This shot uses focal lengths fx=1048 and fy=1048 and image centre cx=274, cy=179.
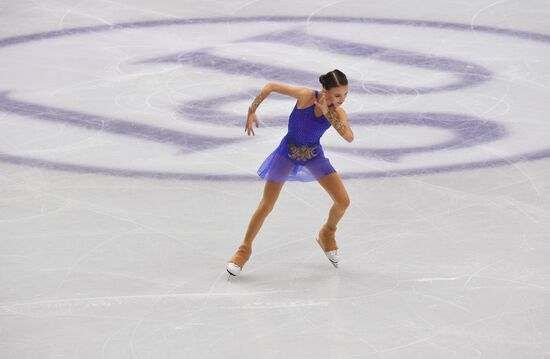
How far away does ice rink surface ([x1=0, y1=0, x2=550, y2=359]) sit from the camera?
5.52m

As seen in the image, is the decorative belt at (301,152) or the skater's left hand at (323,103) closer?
the skater's left hand at (323,103)

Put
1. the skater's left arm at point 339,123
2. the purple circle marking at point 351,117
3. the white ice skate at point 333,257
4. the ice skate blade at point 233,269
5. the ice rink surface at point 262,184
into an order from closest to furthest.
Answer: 1. the ice rink surface at point 262,184
2. the skater's left arm at point 339,123
3. the ice skate blade at point 233,269
4. the white ice skate at point 333,257
5. the purple circle marking at point 351,117

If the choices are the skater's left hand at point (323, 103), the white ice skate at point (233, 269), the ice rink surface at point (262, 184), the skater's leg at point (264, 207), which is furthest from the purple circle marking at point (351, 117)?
the skater's left hand at point (323, 103)

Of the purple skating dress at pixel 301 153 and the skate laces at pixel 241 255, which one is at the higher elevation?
the purple skating dress at pixel 301 153

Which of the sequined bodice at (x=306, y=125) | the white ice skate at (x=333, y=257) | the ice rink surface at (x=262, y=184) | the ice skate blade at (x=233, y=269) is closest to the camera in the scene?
the ice rink surface at (x=262, y=184)

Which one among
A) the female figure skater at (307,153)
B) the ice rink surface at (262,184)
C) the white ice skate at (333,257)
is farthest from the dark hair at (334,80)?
the ice rink surface at (262,184)

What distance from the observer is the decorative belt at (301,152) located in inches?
237

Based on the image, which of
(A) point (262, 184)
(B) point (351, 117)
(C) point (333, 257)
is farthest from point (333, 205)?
(B) point (351, 117)

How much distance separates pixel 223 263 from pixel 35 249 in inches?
46.0

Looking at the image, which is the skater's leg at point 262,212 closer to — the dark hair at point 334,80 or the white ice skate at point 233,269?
the white ice skate at point 233,269

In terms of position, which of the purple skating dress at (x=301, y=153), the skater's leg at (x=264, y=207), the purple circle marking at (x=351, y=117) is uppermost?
the purple skating dress at (x=301, y=153)

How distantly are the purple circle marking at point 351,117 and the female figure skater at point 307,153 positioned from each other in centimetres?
148

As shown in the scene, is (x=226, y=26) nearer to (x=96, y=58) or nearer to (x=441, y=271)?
(x=96, y=58)

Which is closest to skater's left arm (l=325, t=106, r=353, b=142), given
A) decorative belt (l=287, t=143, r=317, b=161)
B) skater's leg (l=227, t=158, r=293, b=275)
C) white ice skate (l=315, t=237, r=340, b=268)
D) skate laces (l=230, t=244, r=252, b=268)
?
decorative belt (l=287, t=143, r=317, b=161)
